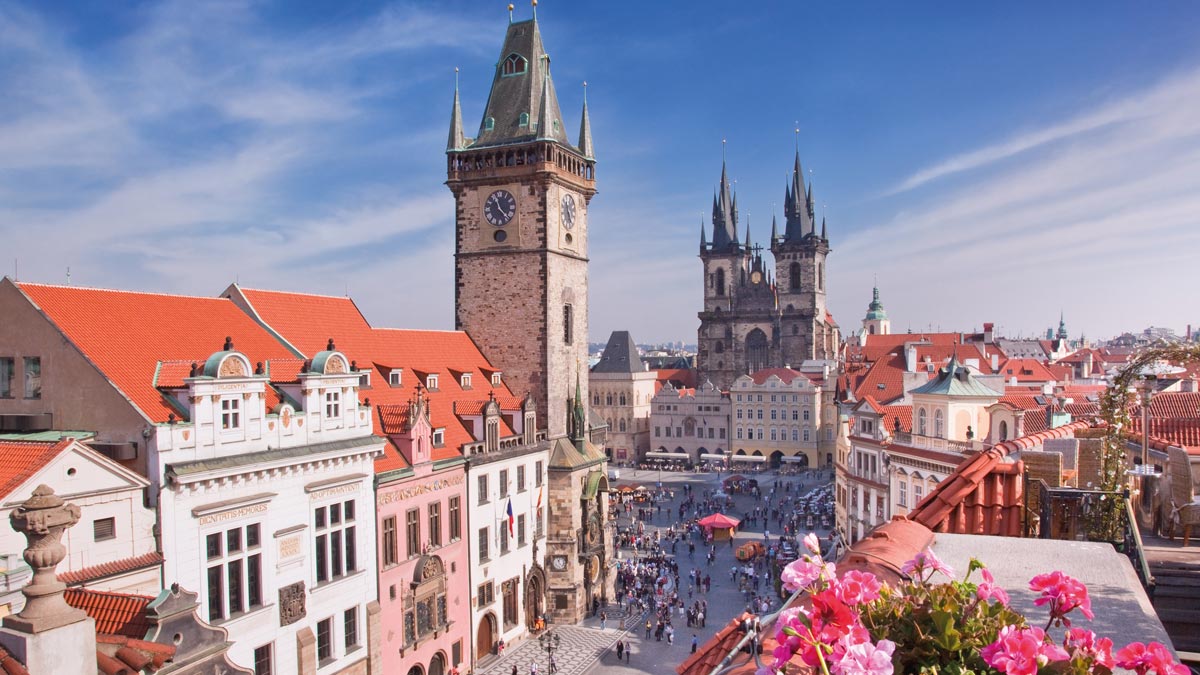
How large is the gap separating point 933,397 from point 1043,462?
2360cm

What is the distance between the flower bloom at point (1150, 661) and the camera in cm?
356

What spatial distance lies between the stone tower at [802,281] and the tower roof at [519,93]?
76.7 metres

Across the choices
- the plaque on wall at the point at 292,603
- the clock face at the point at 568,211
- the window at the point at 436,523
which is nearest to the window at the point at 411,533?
the window at the point at 436,523

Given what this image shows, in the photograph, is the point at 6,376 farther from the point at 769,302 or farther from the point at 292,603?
the point at 769,302

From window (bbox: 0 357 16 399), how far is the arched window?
2545cm

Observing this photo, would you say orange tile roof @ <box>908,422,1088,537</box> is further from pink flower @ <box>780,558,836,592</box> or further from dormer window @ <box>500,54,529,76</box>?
dormer window @ <box>500,54,529,76</box>

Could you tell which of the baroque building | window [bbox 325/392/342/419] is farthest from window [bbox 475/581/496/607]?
the baroque building

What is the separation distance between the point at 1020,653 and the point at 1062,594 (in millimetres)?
1249

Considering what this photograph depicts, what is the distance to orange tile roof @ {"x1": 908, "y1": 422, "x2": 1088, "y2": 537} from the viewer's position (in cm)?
1032

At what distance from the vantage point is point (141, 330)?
22.9 m

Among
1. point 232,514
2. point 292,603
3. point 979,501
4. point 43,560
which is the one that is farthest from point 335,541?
point 979,501

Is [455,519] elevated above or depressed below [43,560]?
below

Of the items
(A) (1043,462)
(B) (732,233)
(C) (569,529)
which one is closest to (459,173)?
(C) (569,529)

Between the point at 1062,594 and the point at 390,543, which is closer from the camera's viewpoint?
the point at 1062,594
